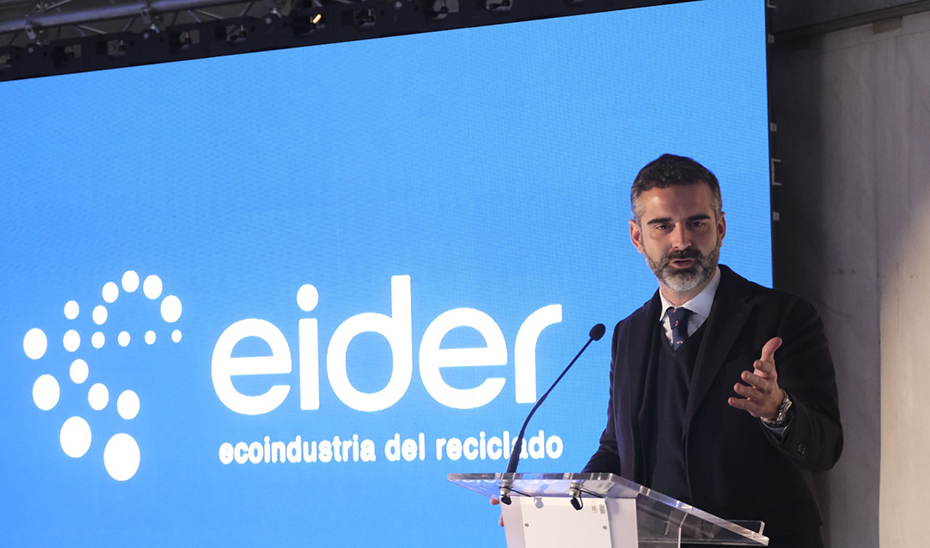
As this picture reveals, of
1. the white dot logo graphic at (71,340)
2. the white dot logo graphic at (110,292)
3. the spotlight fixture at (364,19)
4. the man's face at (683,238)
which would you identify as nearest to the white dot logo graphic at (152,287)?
the white dot logo graphic at (110,292)

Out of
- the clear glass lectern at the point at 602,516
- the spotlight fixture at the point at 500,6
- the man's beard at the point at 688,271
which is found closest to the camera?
the clear glass lectern at the point at 602,516

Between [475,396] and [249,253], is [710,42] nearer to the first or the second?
[475,396]

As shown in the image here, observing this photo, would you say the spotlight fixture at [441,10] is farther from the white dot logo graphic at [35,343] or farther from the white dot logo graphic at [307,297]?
the white dot logo graphic at [35,343]

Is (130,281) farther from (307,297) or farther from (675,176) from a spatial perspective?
(675,176)

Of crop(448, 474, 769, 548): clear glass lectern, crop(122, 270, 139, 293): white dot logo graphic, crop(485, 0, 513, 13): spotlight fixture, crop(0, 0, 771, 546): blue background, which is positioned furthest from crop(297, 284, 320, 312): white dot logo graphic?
crop(448, 474, 769, 548): clear glass lectern

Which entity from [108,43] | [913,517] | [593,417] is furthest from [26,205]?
[913,517]

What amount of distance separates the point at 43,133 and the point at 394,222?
5.88ft

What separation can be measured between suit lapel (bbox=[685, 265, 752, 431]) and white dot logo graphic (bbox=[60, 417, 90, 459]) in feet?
9.54

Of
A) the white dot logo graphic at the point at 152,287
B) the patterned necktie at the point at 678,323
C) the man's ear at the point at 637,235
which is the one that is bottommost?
the patterned necktie at the point at 678,323

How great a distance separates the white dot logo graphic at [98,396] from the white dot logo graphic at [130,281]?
43 centimetres

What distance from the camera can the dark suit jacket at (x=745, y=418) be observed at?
2232 mm

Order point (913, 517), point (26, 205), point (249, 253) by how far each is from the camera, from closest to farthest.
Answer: point (913, 517), point (249, 253), point (26, 205)

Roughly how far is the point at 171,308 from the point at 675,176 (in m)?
2.47

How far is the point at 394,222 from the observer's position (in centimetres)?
391
